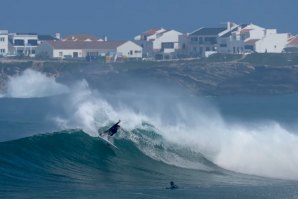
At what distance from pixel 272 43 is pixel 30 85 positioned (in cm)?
2918

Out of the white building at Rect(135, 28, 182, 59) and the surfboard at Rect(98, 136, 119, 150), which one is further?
the white building at Rect(135, 28, 182, 59)

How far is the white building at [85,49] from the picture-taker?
12975 centimetres

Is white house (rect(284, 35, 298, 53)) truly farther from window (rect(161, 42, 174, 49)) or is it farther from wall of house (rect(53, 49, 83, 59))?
wall of house (rect(53, 49, 83, 59))

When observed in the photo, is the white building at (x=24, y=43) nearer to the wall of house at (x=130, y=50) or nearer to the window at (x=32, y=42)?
the window at (x=32, y=42)

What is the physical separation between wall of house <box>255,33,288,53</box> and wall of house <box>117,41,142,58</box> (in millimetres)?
14407

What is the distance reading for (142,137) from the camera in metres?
38.3

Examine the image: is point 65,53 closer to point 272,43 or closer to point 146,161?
point 272,43

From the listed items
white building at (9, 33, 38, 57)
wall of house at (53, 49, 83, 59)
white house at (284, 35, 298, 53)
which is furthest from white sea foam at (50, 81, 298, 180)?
white building at (9, 33, 38, 57)

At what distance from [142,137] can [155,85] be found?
78522 mm

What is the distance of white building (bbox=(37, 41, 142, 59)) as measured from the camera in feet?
426

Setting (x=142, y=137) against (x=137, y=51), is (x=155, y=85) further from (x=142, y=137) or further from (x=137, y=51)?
(x=142, y=137)

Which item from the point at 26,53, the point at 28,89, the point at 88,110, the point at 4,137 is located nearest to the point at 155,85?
the point at 28,89

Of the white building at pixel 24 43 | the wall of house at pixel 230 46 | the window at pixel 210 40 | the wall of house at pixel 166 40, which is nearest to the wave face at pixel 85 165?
the wall of house at pixel 230 46

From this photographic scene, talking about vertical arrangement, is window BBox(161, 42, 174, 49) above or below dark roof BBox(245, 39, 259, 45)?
below
